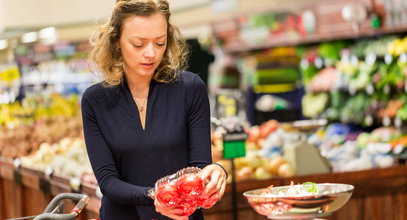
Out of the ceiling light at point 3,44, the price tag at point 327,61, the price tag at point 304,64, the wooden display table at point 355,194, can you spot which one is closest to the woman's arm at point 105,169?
the wooden display table at point 355,194

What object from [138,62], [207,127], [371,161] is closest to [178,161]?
[207,127]

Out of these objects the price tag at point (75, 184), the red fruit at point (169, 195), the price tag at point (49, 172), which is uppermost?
the red fruit at point (169, 195)

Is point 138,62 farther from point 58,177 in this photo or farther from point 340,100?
point 340,100

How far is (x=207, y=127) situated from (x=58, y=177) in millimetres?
3379

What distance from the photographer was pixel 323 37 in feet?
30.7

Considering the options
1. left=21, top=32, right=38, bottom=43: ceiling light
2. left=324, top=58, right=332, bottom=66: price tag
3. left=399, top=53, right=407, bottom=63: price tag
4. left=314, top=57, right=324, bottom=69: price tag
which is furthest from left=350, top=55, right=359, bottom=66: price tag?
left=21, top=32, right=38, bottom=43: ceiling light

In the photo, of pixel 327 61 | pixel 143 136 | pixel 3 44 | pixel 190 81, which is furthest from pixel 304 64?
pixel 3 44

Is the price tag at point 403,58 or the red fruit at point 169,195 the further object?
the price tag at point 403,58

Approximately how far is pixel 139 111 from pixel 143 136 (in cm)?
11

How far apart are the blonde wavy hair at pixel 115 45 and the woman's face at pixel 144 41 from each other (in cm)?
3

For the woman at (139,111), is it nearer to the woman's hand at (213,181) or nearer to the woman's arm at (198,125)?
the woman's arm at (198,125)

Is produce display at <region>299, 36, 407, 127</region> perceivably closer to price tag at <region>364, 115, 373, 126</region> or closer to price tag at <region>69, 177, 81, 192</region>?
price tag at <region>364, 115, 373, 126</region>

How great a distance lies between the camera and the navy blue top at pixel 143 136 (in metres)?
2.48

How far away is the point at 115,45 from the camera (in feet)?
8.36
